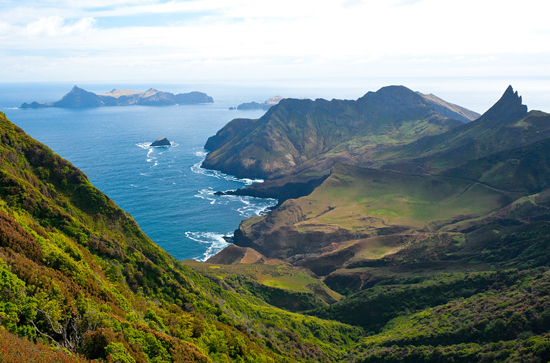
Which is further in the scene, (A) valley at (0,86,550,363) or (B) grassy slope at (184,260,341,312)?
(B) grassy slope at (184,260,341,312)

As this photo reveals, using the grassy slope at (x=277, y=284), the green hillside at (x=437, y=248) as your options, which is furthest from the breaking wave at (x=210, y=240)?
the grassy slope at (x=277, y=284)

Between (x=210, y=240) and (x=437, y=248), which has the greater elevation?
(x=437, y=248)

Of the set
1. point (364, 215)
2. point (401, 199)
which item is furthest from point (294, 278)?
point (401, 199)

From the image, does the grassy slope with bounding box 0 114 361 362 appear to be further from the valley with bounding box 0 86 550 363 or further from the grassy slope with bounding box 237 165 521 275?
the grassy slope with bounding box 237 165 521 275

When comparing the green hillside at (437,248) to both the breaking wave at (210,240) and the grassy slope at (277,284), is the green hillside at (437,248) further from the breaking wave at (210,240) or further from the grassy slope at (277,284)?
the breaking wave at (210,240)

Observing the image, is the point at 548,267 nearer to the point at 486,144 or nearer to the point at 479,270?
the point at 479,270

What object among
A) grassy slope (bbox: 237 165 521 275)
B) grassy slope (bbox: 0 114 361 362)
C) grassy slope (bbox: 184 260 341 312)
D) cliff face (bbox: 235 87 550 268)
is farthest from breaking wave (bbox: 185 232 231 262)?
grassy slope (bbox: 0 114 361 362)

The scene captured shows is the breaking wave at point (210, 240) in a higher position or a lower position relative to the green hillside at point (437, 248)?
lower

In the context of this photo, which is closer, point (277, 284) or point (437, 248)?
point (277, 284)

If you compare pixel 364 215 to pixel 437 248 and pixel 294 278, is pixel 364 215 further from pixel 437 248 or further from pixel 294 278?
pixel 294 278
